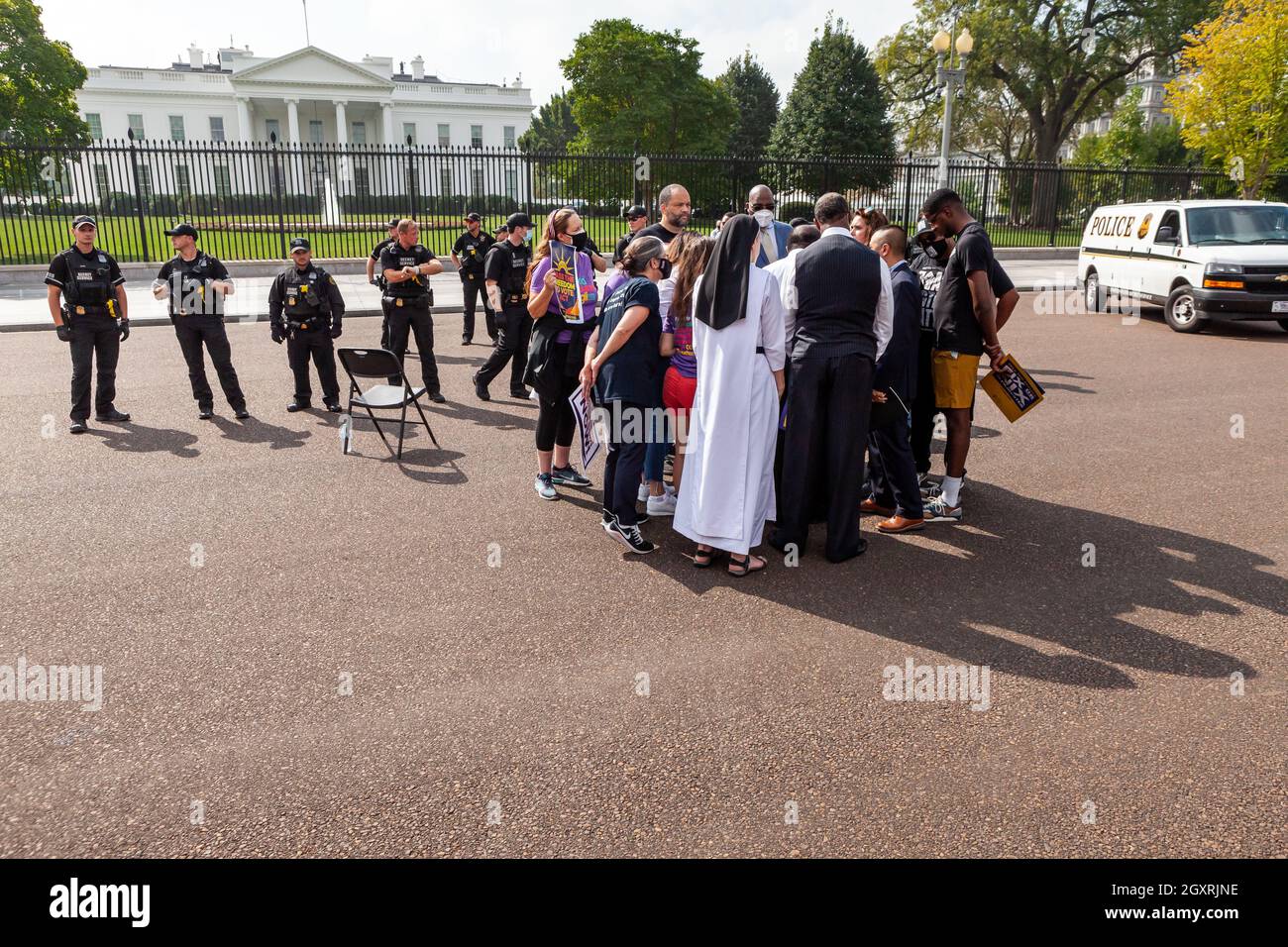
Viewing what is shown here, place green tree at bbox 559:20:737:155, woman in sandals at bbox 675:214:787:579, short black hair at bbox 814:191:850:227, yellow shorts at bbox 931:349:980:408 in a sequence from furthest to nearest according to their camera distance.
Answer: green tree at bbox 559:20:737:155 → yellow shorts at bbox 931:349:980:408 → short black hair at bbox 814:191:850:227 → woman in sandals at bbox 675:214:787:579

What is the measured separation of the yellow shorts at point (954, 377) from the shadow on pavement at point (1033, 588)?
2.81 feet

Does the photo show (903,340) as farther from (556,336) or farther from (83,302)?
(83,302)

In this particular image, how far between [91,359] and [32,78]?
40.8 meters

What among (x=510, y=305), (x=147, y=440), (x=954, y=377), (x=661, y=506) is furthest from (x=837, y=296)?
(x=147, y=440)

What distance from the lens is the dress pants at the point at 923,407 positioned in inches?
236

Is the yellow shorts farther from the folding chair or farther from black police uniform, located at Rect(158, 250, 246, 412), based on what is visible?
black police uniform, located at Rect(158, 250, 246, 412)

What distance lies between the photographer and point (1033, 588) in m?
4.96

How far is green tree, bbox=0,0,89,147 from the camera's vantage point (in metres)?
37.1

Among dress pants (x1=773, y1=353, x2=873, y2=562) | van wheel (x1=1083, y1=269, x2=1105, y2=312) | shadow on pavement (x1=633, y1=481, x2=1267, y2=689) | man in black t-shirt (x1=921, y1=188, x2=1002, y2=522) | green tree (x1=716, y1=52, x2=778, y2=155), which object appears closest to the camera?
shadow on pavement (x1=633, y1=481, x2=1267, y2=689)

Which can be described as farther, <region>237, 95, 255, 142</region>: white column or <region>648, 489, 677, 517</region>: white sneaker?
<region>237, 95, 255, 142</region>: white column

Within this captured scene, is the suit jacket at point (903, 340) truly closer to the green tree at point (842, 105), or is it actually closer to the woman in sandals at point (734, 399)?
the woman in sandals at point (734, 399)

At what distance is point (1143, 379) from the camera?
10.6 meters

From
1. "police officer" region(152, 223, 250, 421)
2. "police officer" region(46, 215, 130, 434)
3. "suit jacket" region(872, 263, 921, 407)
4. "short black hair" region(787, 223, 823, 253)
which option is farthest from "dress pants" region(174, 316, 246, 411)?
"suit jacket" region(872, 263, 921, 407)

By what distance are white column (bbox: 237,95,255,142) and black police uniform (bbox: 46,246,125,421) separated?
66.7m
